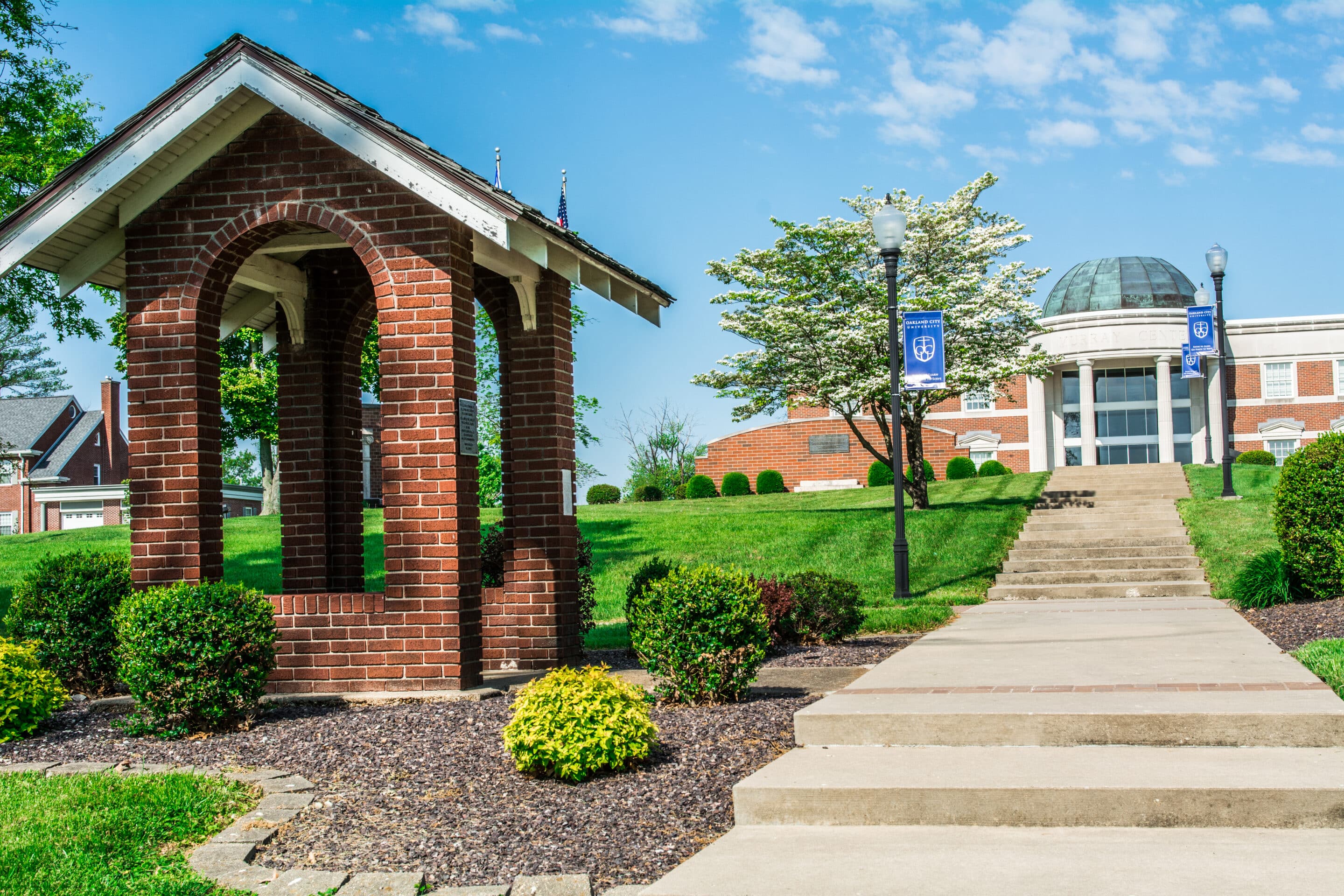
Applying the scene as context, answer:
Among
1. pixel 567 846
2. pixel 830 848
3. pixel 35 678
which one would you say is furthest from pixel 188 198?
pixel 830 848

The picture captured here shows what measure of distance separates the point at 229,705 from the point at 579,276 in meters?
4.58

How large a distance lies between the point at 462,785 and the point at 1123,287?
52.5 metres

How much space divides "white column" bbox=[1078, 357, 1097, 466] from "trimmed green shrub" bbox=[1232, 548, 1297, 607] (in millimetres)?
35474

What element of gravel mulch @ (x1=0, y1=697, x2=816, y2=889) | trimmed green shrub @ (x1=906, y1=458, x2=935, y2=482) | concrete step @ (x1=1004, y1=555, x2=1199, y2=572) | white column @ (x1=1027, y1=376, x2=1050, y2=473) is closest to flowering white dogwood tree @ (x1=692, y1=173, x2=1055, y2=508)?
trimmed green shrub @ (x1=906, y1=458, x2=935, y2=482)

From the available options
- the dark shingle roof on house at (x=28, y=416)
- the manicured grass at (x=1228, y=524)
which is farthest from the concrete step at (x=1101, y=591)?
the dark shingle roof on house at (x=28, y=416)

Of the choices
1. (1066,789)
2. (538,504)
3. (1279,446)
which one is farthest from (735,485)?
(1066,789)

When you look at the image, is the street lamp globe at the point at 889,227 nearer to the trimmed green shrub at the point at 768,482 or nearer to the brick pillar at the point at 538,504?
the brick pillar at the point at 538,504

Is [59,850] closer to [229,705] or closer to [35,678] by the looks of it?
[229,705]

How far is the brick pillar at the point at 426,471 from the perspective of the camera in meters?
8.90

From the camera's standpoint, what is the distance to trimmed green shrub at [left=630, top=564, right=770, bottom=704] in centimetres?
817

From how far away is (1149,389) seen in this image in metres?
50.8

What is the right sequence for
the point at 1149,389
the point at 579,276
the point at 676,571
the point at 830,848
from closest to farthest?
the point at 830,848, the point at 676,571, the point at 579,276, the point at 1149,389

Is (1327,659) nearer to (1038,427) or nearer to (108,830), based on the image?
(108,830)

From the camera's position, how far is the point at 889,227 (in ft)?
53.6
